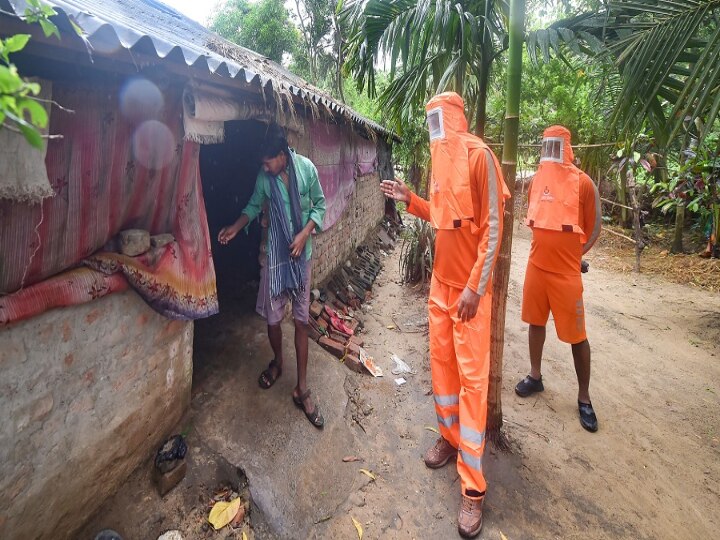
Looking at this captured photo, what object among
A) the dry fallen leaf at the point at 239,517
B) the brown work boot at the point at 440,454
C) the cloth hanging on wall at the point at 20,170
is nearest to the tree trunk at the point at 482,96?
the brown work boot at the point at 440,454

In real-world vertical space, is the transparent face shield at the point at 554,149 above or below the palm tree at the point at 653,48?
below

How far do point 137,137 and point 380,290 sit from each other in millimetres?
4783

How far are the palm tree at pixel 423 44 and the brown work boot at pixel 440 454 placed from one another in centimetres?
286

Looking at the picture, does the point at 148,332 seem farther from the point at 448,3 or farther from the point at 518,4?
the point at 448,3

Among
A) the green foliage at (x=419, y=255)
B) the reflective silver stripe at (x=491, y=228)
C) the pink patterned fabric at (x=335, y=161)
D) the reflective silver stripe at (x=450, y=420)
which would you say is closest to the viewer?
the reflective silver stripe at (x=491, y=228)

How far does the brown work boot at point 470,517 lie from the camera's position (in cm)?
216

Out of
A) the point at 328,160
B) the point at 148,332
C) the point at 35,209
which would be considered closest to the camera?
the point at 35,209

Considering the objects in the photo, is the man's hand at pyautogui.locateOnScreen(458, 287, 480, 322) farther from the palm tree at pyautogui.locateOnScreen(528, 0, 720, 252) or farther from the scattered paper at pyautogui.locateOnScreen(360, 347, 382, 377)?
the scattered paper at pyautogui.locateOnScreen(360, 347, 382, 377)

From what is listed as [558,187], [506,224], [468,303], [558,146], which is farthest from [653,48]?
[468,303]

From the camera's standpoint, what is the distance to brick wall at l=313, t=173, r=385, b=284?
4793 millimetres

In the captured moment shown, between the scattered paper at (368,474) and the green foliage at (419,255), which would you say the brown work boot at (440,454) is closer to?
the scattered paper at (368,474)

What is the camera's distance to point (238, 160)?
159 inches

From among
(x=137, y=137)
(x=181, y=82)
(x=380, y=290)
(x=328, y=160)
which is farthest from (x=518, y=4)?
(x=380, y=290)

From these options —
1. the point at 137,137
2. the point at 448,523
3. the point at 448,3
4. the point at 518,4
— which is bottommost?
the point at 448,523
